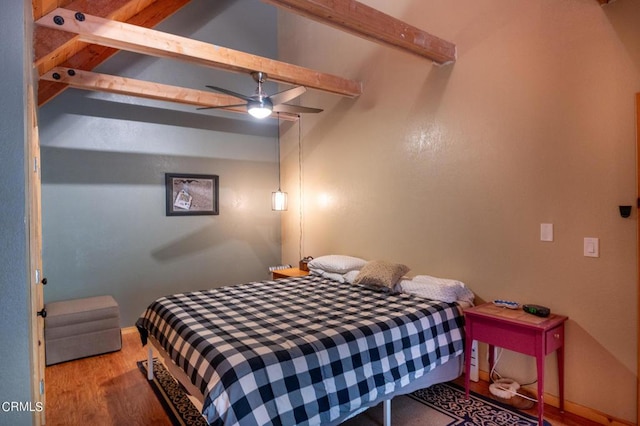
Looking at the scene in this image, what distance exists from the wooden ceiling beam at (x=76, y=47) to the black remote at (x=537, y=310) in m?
3.58

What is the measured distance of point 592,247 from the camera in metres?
2.43

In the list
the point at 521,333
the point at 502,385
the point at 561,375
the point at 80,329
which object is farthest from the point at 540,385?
the point at 80,329

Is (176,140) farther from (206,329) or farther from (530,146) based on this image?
(530,146)

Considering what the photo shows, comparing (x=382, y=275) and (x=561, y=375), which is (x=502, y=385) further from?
(x=382, y=275)

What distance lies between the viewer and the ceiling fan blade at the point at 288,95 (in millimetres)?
2961

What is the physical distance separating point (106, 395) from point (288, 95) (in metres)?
2.70

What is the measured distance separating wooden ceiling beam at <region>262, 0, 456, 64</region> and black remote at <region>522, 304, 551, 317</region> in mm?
2066

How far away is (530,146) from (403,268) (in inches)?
54.6

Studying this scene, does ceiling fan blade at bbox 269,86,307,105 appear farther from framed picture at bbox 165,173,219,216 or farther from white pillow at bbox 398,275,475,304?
framed picture at bbox 165,173,219,216

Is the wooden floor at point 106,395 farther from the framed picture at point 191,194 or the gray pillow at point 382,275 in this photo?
the framed picture at point 191,194

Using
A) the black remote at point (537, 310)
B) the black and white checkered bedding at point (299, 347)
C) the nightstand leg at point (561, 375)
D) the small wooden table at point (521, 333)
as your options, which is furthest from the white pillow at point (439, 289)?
the nightstand leg at point (561, 375)

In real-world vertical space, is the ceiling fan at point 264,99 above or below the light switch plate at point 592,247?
above

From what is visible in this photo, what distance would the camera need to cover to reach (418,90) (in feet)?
11.4

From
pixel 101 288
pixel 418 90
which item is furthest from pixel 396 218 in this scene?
pixel 101 288
